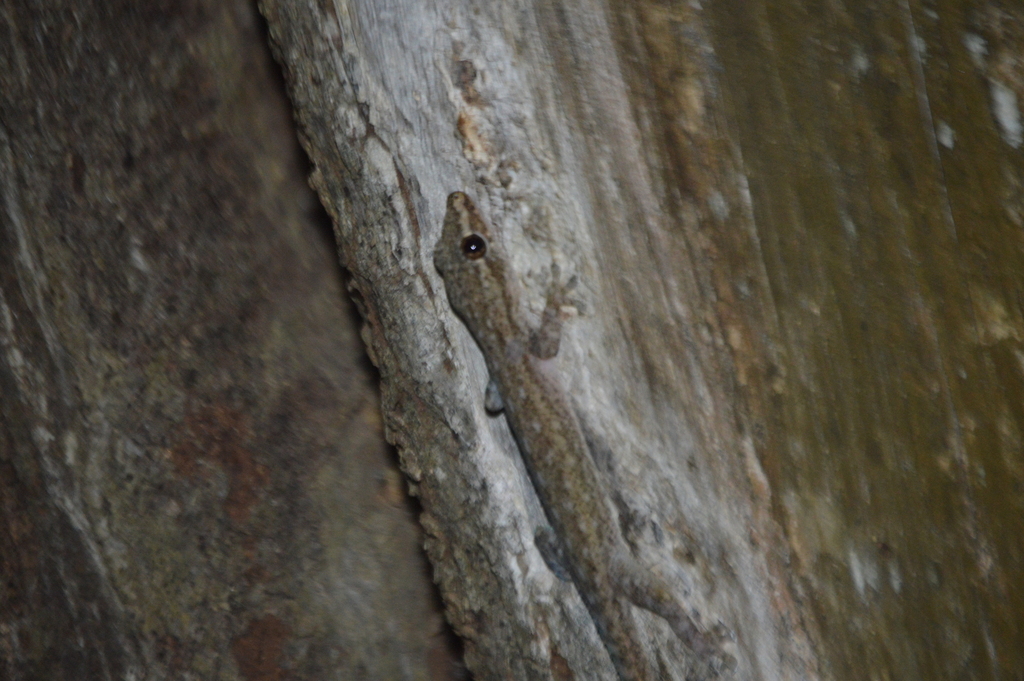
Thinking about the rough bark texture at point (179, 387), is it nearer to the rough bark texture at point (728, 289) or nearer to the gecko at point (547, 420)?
the rough bark texture at point (728, 289)

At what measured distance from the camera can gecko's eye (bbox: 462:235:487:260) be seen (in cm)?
261

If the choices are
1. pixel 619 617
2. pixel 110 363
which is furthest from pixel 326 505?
pixel 619 617

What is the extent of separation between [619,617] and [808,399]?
83cm

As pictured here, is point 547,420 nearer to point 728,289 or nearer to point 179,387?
point 728,289

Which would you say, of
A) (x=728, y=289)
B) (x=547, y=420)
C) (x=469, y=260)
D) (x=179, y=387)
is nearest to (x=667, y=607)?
(x=547, y=420)

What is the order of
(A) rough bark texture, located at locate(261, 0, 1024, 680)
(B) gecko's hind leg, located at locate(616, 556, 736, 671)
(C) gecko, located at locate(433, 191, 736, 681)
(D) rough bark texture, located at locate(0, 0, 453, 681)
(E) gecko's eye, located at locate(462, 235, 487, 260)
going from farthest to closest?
1. (D) rough bark texture, located at locate(0, 0, 453, 681)
2. (E) gecko's eye, located at locate(462, 235, 487, 260)
3. (C) gecko, located at locate(433, 191, 736, 681)
4. (B) gecko's hind leg, located at locate(616, 556, 736, 671)
5. (A) rough bark texture, located at locate(261, 0, 1024, 680)

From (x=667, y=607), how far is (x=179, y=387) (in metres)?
1.91

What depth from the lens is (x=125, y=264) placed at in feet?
9.99

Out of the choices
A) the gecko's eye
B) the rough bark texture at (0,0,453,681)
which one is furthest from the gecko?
the rough bark texture at (0,0,453,681)

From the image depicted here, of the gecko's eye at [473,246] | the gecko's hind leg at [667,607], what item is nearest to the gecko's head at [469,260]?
the gecko's eye at [473,246]

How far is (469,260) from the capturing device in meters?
2.64

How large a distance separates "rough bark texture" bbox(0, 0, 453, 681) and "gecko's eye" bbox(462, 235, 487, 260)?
3.53 ft

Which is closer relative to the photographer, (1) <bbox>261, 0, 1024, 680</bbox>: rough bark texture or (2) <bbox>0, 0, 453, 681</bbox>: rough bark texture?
(1) <bbox>261, 0, 1024, 680</bbox>: rough bark texture

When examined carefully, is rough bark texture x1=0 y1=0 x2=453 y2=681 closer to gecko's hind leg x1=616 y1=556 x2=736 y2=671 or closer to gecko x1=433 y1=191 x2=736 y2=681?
gecko x1=433 y1=191 x2=736 y2=681
